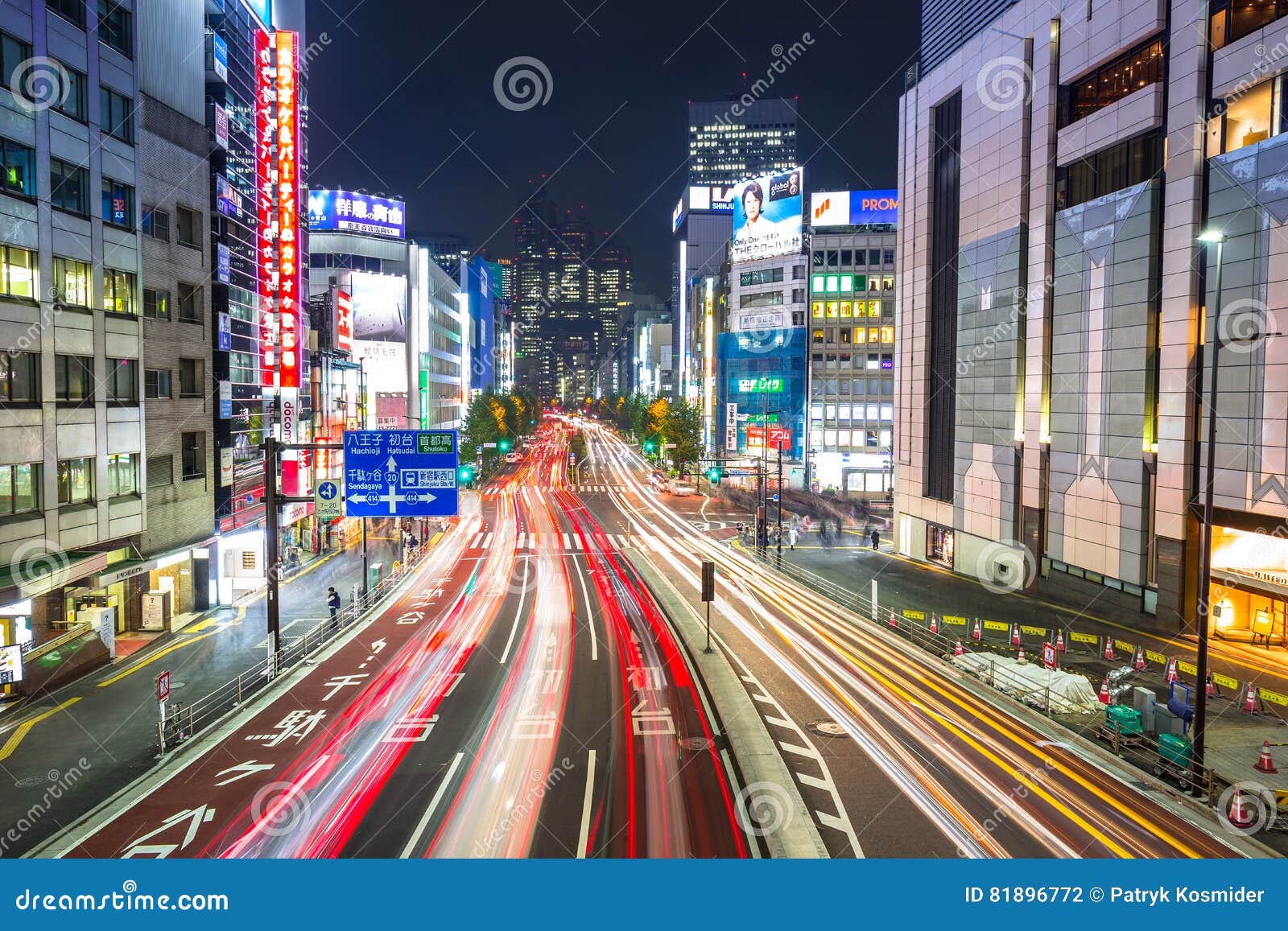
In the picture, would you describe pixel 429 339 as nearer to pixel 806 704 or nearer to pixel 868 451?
pixel 868 451

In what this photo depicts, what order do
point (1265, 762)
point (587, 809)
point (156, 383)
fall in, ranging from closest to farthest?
point (587, 809), point (1265, 762), point (156, 383)

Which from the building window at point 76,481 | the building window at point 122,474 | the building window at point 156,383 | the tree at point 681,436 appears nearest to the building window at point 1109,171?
the building window at point 156,383

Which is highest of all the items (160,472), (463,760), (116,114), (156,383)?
(116,114)

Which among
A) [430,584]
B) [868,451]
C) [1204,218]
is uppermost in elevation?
[1204,218]

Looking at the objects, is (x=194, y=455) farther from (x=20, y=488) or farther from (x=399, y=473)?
(x=399, y=473)

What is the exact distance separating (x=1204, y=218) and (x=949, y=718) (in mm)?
20785

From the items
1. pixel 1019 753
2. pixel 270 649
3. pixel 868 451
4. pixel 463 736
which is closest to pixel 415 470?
pixel 270 649

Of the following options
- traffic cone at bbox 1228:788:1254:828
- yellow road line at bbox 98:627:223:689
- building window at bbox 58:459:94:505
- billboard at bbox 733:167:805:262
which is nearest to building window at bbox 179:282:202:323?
building window at bbox 58:459:94:505

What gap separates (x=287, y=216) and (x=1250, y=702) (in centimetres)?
4215

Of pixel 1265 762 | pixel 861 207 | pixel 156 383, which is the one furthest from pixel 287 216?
pixel 861 207

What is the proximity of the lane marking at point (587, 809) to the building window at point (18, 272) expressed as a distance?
2211 cm

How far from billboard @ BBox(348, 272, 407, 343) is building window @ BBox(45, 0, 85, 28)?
190 ft

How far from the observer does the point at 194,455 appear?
113 ft

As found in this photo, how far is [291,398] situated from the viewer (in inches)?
1625
